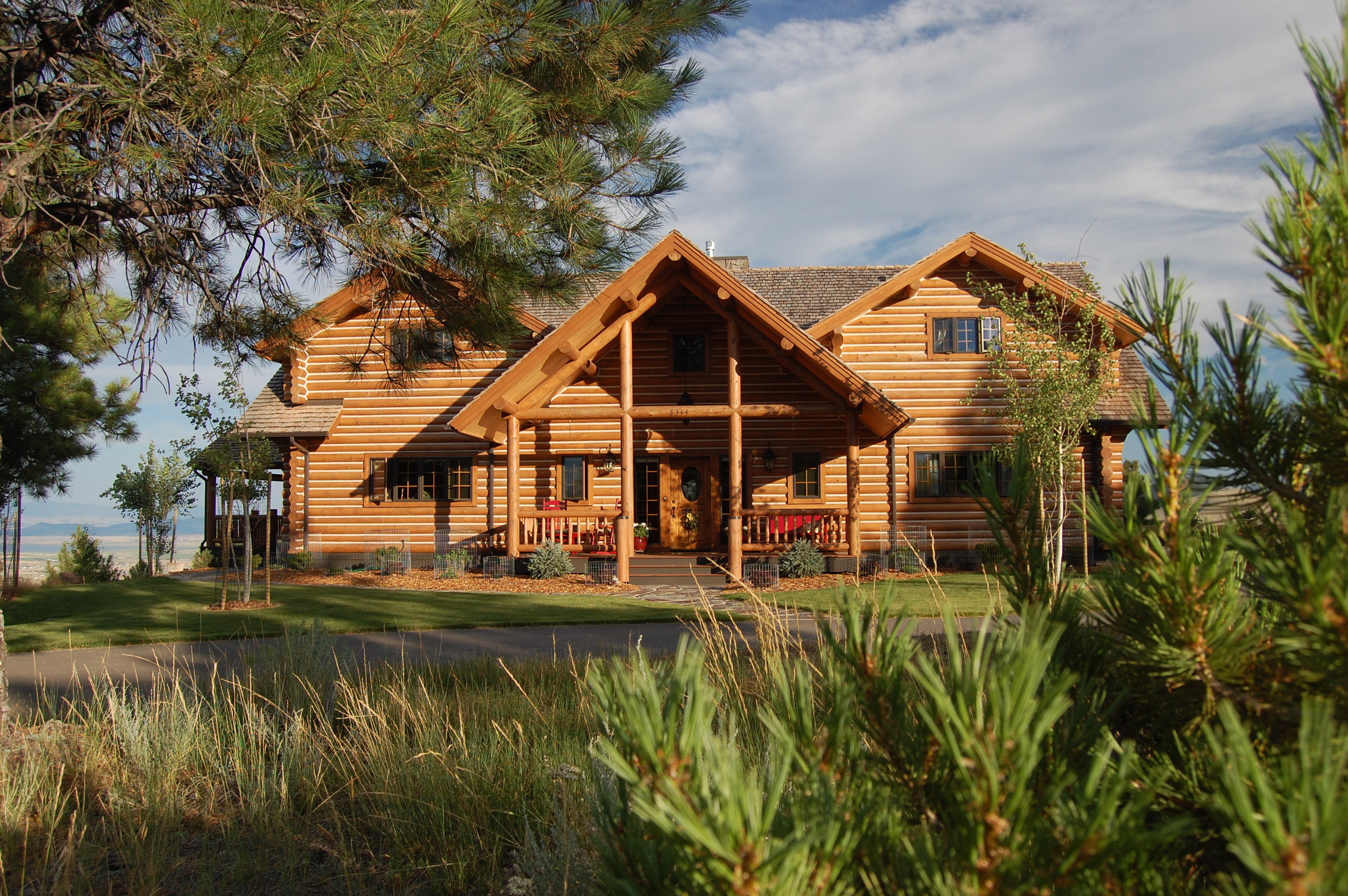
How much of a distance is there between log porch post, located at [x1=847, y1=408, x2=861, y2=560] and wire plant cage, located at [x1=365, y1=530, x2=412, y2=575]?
10.1 metres

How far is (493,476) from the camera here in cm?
2080

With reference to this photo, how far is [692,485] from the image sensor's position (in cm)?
2030

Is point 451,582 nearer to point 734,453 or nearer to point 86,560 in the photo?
point 734,453

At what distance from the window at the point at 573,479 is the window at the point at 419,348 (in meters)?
12.8

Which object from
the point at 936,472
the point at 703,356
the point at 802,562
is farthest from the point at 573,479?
the point at 936,472

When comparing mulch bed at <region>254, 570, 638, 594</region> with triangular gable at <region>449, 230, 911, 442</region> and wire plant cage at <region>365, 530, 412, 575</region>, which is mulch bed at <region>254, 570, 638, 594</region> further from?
triangular gable at <region>449, 230, 911, 442</region>

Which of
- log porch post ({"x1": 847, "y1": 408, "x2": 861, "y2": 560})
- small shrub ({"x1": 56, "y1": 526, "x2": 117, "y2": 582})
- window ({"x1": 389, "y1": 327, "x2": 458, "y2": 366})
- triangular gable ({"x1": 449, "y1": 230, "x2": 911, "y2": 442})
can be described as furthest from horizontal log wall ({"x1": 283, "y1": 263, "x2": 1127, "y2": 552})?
window ({"x1": 389, "y1": 327, "x2": 458, "y2": 366})

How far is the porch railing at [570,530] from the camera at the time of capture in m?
18.2

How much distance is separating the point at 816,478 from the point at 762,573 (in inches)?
153

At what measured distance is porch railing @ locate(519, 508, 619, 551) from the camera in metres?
18.2

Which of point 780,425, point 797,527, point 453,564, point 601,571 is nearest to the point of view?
point 601,571

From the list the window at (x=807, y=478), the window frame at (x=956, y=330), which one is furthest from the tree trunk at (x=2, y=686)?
the window frame at (x=956, y=330)

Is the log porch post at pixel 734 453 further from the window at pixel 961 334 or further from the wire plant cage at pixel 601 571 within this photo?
the window at pixel 961 334

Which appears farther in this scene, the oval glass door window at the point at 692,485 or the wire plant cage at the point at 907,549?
the oval glass door window at the point at 692,485
